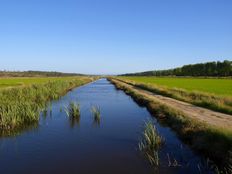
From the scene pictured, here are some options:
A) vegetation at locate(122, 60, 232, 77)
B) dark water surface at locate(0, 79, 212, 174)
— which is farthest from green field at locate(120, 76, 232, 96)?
vegetation at locate(122, 60, 232, 77)

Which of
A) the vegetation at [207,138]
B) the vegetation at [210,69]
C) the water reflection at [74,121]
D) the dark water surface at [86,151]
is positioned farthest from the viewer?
the vegetation at [210,69]

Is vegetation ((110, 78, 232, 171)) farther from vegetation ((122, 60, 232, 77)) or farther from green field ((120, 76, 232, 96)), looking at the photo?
vegetation ((122, 60, 232, 77))

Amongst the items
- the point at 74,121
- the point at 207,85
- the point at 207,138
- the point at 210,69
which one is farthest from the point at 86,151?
the point at 210,69

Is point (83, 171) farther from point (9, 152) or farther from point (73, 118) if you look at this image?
point (73, 118)

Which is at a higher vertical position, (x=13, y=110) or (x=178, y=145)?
(x=13, y=110)

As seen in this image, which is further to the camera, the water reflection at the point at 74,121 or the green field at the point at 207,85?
the green field at the point at 207,85

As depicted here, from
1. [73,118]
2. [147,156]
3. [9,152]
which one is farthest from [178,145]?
[73,118]

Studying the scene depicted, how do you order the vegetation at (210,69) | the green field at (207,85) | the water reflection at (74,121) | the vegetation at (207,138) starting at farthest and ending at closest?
the vegetation at (210,69), the green field at (207,85), the water reflection at (74,121), the vegetation at (207,138)

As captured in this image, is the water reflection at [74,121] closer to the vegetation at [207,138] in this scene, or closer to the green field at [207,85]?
the vegetation at [207,138]

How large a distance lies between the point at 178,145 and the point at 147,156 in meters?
2.44

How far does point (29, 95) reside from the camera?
30.4 meters

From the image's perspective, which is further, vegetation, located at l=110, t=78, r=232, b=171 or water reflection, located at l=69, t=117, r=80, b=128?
water reflection, located at l=69, t=117, r=80, b=128

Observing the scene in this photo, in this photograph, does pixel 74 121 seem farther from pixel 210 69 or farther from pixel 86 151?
pixel 210 69

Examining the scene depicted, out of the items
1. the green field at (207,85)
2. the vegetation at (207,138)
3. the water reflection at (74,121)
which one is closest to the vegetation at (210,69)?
the green field at (207,85)
